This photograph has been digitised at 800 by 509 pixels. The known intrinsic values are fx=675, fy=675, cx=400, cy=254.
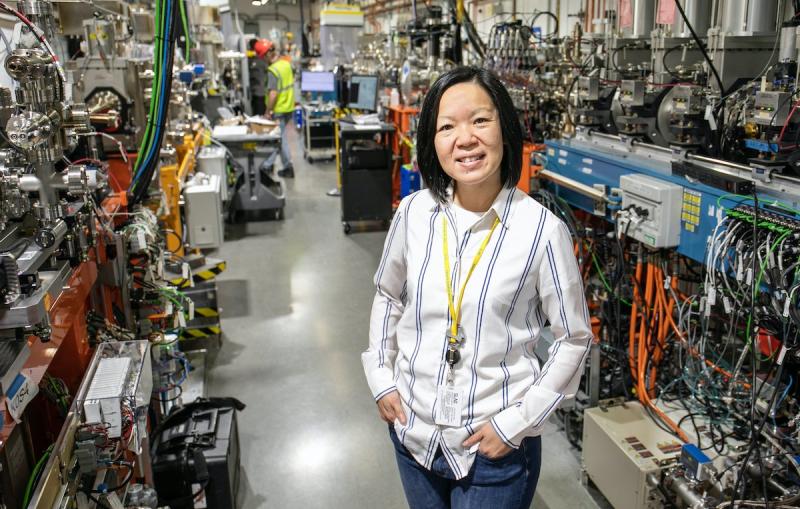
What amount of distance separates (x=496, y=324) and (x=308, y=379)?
253 cm

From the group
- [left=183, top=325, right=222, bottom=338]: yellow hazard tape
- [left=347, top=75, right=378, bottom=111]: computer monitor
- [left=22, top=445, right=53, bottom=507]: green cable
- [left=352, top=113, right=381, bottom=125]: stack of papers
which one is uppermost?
[left=347, top=75, right=378, bottom=111]: computer monitor

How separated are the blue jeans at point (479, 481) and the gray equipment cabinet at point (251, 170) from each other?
5593 millimetres

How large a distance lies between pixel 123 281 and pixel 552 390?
1886 millimetres

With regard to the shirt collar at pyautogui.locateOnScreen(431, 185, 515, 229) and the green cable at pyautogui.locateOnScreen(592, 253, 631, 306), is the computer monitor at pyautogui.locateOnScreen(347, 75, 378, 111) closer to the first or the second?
the green cable at pyautogui.locateOnScreen(592, 253, 631, 306)

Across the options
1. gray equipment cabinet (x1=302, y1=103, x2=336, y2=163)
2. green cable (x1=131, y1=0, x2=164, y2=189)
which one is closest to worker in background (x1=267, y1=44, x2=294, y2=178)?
gray equipment cabinet (x1=302, y1=103, x2=336, y2=163)

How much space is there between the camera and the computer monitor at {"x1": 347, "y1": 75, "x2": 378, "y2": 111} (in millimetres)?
7520

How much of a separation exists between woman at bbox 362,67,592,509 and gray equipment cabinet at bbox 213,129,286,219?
5518mm

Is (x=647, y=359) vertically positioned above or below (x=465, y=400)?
below

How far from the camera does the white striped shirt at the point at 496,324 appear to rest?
1364 millimetres

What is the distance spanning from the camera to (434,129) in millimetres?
1451

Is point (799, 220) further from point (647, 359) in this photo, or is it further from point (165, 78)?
point (165, 78)

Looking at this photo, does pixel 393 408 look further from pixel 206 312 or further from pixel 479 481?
pixel 206 312

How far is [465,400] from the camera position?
1.41 metres

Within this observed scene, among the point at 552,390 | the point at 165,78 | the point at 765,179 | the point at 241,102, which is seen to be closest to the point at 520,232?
the point at 552,390
